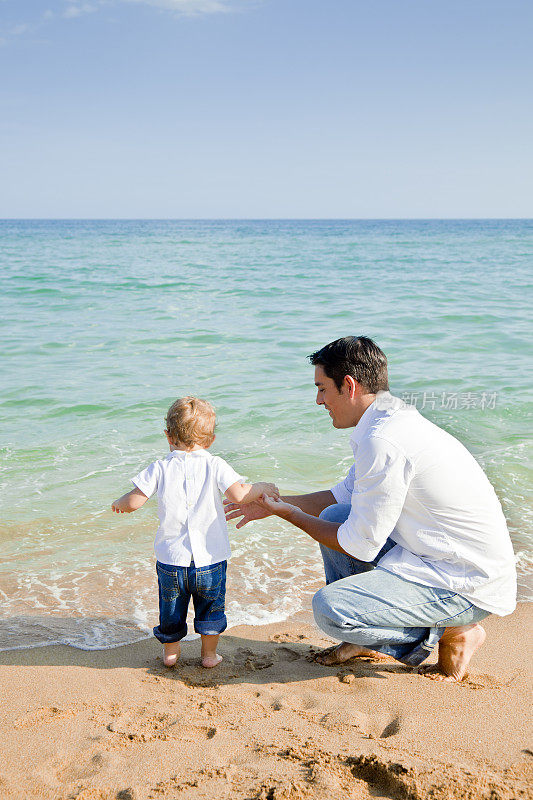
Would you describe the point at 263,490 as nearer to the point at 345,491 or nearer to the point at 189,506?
the point at 189,506

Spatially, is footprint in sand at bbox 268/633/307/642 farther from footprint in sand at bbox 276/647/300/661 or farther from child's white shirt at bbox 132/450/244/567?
child's white shirt at bbox 132/450/244/567

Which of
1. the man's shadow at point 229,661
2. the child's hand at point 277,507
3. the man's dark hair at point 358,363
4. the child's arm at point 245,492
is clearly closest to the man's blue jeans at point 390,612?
the man's shadow at point 229,661

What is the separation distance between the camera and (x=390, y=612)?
9.41 feet

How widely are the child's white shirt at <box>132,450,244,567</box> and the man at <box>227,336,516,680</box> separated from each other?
557 millimetres

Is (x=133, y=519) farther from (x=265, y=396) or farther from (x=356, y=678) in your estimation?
(x=265, y=396)

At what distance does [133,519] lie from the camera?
5344mm

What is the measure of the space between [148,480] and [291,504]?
861 millimetres

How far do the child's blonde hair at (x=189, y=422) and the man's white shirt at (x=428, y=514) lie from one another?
0.72m

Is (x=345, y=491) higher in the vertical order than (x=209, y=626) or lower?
higher

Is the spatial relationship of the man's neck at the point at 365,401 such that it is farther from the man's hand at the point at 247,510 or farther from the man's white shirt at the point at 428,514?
the man's hand at the point at 247,510

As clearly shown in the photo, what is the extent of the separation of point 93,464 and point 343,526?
3.91 metres

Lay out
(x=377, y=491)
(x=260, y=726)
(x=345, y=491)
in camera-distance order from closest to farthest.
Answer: (x=260, y=726) → (x=377, y=491) → (x=345, y=491)

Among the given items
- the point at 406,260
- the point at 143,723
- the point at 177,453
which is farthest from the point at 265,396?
the point at 406,260

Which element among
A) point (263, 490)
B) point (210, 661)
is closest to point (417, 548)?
point (263, 490)
